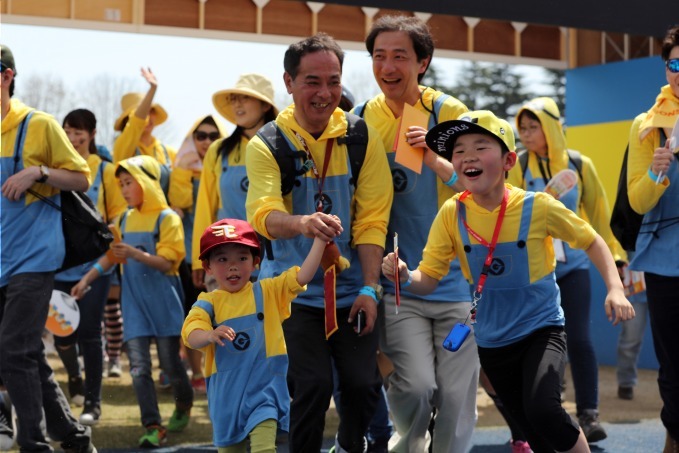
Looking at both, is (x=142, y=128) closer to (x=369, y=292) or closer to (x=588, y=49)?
(x=369, y=292)

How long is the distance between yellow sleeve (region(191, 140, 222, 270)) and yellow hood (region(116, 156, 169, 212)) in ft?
1.66

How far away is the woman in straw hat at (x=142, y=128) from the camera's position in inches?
352

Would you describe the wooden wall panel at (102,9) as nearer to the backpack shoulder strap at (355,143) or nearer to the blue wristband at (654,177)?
the backpack shoulder strap at (355,143)

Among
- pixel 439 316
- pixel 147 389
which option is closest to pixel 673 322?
pixel 439 316

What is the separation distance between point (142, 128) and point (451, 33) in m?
4.20

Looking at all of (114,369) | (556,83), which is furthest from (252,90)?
(556,83)

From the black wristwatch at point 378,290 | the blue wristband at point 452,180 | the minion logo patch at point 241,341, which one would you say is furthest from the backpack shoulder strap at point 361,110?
the minion logo patch at point 241,341

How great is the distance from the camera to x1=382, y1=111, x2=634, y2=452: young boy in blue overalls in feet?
16.3

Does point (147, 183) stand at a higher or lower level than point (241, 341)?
higher

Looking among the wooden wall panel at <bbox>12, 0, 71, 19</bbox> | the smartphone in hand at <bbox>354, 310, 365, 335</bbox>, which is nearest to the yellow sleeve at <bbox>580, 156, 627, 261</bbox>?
the smartphone in hand at <bbox>354, 310, 365, 335</bbox>

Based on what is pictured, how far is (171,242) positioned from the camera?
7.99 metres

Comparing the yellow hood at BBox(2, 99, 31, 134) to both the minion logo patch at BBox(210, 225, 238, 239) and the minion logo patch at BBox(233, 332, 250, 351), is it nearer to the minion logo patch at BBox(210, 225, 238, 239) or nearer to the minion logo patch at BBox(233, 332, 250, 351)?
the minion logo patch at BBox(210, 225, 238, 239)

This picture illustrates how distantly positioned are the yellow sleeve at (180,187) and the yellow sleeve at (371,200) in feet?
13.8

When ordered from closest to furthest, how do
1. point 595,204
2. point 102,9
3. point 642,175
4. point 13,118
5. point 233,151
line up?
point 642,175 < point 13,118 < point 233,151 < point 595,204 < point 102,9
